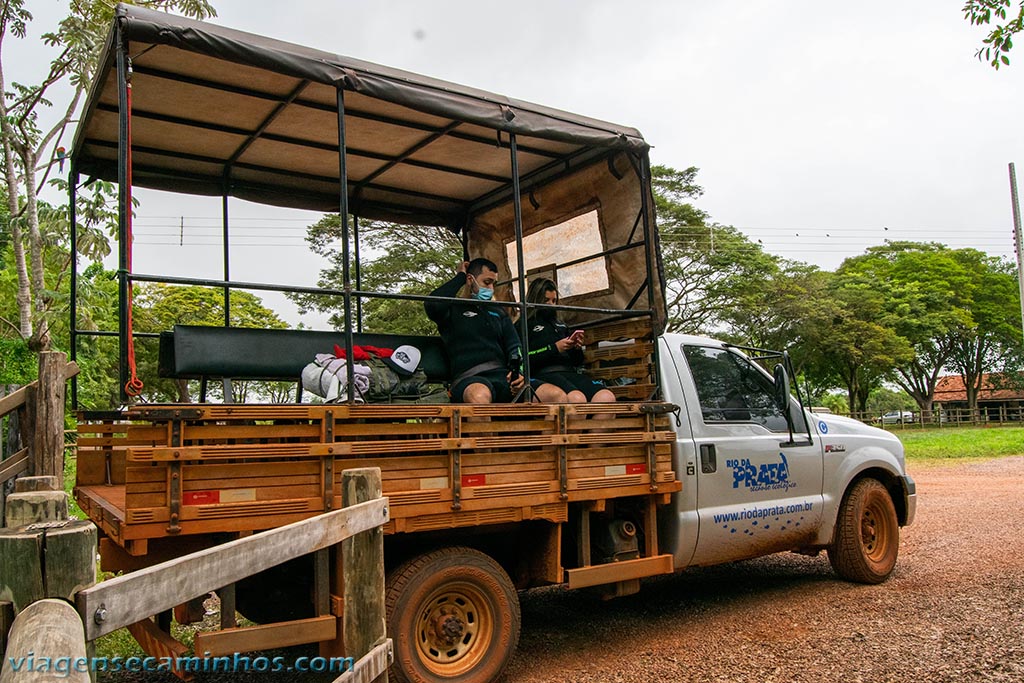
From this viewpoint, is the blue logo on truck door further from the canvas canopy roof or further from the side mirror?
the canvas canopy roof

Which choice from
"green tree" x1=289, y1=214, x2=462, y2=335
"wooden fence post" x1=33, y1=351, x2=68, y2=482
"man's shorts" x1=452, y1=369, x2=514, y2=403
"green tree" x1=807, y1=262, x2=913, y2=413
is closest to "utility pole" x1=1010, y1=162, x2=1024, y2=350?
"green tree" x1=807, y1=262, x2=913, y2=413

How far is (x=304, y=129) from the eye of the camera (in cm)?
578

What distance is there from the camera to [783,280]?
31234mm

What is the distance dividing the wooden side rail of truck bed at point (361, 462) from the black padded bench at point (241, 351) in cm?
57

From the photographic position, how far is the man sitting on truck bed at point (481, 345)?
561cm

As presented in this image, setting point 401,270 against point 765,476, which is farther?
point 401,270

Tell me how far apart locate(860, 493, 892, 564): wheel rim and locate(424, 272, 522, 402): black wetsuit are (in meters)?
3.43

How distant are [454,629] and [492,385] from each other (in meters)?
1.70

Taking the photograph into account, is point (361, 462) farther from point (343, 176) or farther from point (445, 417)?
point (343, 176)

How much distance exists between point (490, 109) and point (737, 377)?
2819mm

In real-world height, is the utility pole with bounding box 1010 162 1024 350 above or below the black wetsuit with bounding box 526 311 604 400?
above

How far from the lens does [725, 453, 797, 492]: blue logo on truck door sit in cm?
582

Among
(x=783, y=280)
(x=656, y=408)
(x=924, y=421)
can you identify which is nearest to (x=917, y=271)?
(x=924, y=421)

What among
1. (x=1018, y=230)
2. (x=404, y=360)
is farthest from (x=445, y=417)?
(x=1018, y=230)
